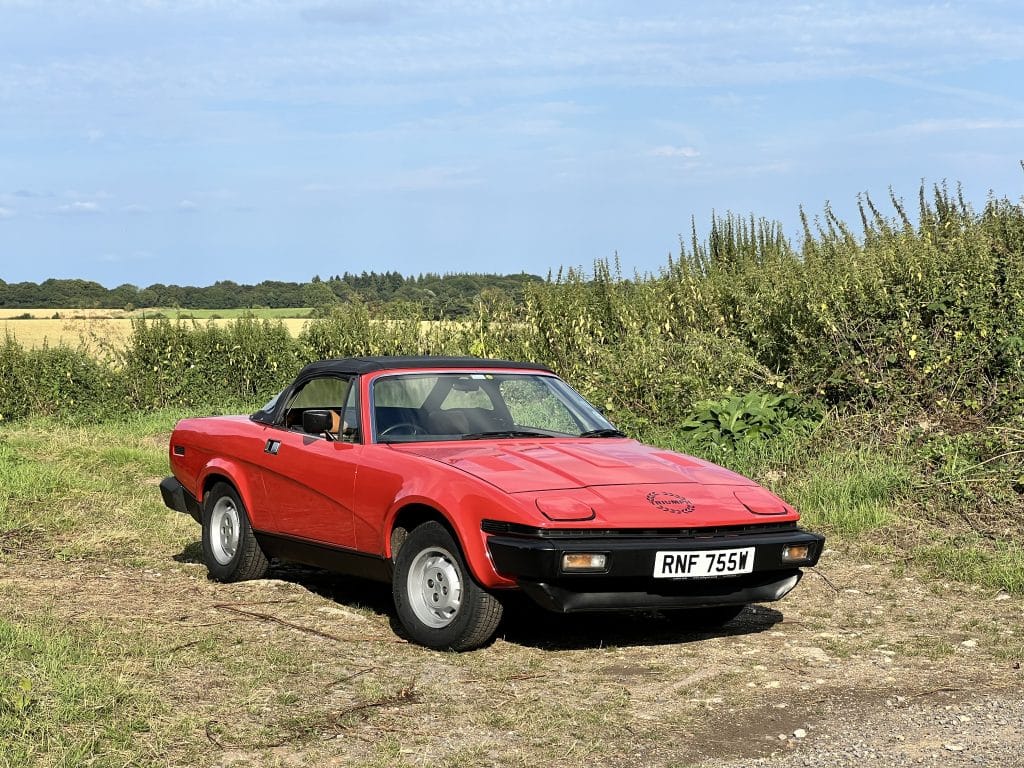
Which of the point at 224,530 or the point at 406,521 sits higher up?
the point at 406,521

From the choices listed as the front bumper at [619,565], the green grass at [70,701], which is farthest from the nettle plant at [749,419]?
the green grass at [70,701]

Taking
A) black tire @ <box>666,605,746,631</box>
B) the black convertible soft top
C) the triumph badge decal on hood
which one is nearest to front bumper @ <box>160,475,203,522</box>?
the black convertible soft top

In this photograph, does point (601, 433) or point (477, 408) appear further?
point (601, 433)

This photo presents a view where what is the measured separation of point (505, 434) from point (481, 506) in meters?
1.30

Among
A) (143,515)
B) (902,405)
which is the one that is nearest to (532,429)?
(143,515)

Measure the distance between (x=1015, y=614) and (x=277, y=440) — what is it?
4.62m

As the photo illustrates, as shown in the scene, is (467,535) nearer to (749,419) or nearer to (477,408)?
(477,408)

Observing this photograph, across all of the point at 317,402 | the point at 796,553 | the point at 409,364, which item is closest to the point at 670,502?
the point at 796,553

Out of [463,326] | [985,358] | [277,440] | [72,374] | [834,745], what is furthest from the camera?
[72,374]

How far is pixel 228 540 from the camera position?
8414mm

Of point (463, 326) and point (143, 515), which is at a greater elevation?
point (463, 326)

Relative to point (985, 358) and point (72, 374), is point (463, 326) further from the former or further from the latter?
point (985, 358)

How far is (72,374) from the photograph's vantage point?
20312 millimetres

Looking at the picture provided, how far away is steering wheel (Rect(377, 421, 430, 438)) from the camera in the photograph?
23.4 ft
